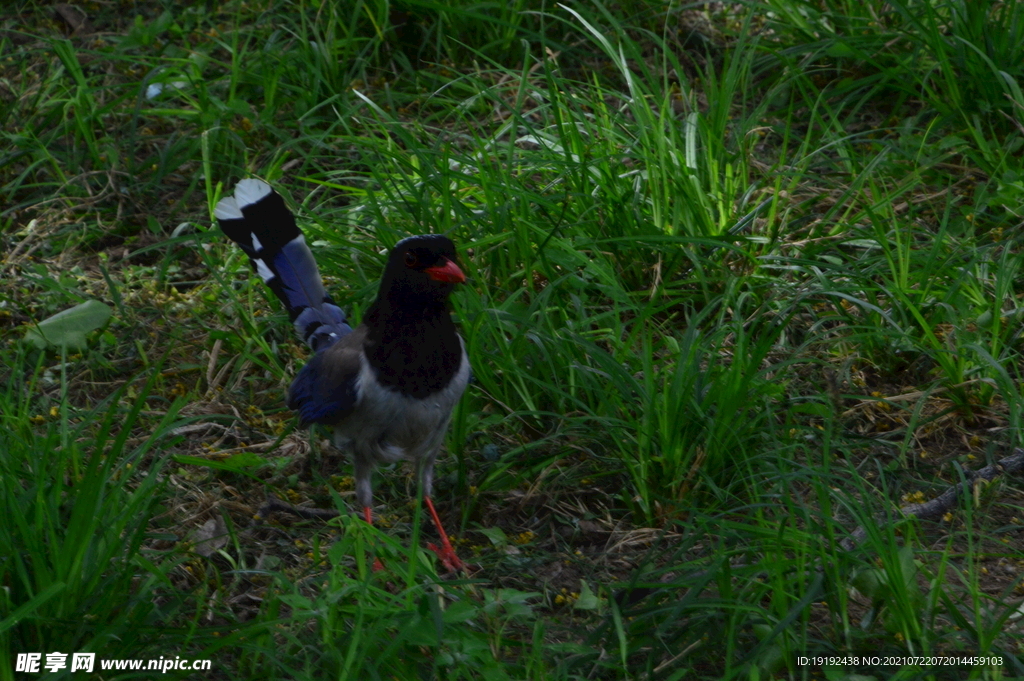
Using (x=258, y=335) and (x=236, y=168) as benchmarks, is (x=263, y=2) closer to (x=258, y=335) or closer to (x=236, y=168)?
(x=236, y=168)

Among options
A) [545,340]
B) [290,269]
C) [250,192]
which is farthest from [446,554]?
[250,192]

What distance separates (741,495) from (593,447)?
0.54 m

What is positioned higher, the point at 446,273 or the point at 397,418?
the point at 446,273

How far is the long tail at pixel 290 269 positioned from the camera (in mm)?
4039

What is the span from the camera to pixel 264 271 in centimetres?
411

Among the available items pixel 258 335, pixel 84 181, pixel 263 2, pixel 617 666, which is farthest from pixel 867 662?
pixel 263 2

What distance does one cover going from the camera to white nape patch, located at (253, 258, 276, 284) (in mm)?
4082

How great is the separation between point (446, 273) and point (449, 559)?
0.91m

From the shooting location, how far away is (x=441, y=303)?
3.57 metres

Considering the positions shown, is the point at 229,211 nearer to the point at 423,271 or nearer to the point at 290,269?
the point at 290,269

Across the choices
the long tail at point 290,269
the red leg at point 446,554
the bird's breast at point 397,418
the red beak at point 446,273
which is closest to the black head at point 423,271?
the red beak at point 446,273

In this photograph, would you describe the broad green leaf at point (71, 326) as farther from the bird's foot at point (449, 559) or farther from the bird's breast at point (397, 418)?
the bird's foot at point (449, 559)

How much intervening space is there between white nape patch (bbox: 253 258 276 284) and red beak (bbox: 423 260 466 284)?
0.85 metres

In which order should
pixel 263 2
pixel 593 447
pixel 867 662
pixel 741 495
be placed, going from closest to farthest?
pixel 867 662
pixel 741 495
pixel 593 447
pixel 263 2
